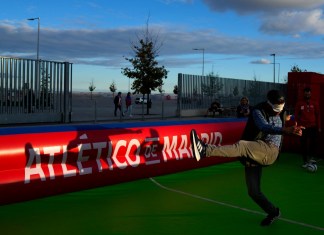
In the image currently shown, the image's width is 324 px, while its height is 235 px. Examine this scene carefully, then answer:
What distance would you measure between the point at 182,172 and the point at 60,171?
3607 millimetres

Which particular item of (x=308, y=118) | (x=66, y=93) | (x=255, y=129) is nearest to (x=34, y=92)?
(x=66, y=93)

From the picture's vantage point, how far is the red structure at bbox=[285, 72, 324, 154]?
11.9m

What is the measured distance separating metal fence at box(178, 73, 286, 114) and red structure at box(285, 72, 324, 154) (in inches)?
409

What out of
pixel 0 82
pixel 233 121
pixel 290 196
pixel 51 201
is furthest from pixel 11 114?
pixel 290 196

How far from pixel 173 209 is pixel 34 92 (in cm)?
1551

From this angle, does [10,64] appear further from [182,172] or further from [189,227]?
[189,227]

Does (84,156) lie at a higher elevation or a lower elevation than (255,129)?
lower

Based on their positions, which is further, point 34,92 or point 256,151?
point 34,92

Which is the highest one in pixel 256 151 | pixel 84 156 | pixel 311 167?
pixel 256 151

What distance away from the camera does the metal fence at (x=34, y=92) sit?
1883 centimetres

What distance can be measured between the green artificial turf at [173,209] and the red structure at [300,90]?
404 cm

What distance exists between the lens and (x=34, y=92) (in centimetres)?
2002

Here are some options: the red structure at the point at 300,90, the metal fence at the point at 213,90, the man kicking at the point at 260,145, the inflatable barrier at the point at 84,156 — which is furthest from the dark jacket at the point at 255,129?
the metal fence at the point at 213,90

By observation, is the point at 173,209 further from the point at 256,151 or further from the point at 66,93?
the point at 66,93
